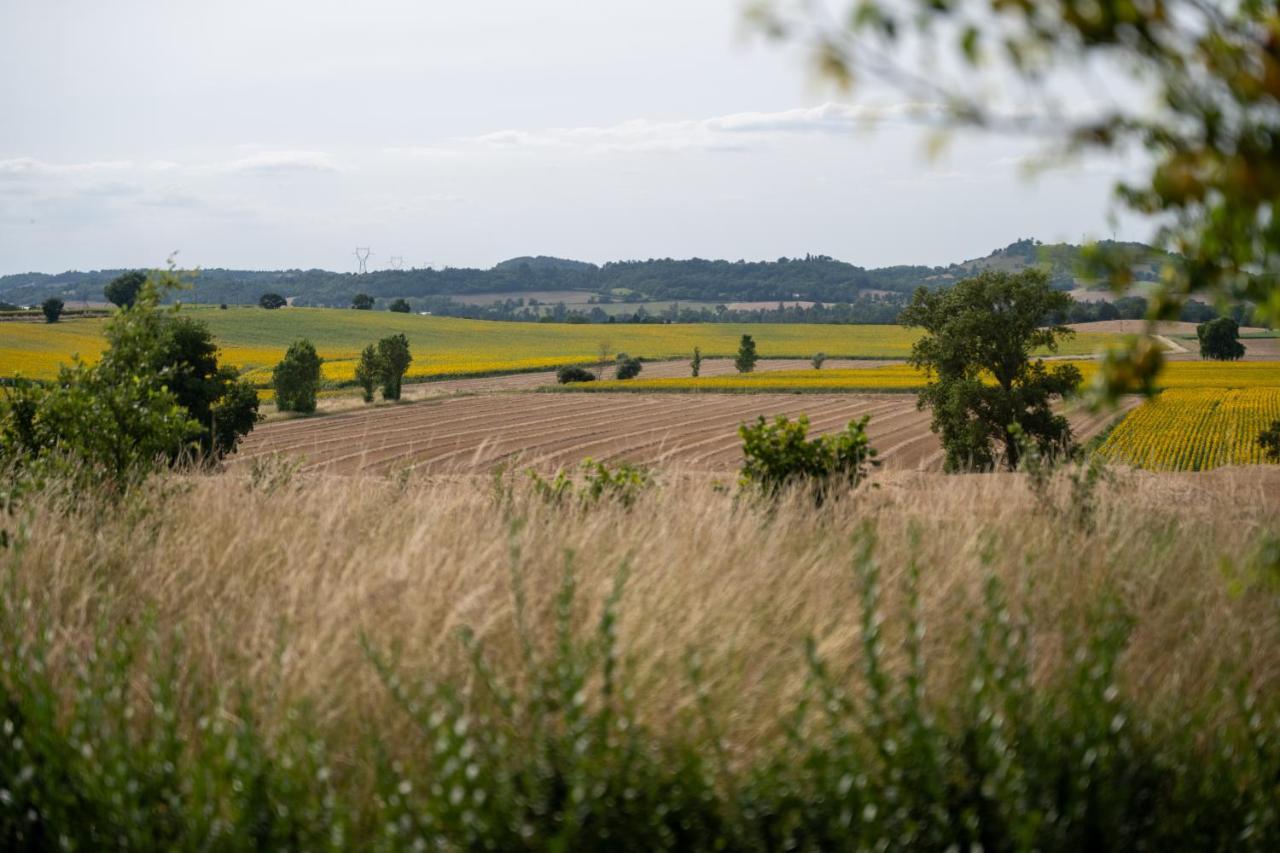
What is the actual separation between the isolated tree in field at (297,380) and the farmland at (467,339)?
874 centimetres

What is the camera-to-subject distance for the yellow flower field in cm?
5066

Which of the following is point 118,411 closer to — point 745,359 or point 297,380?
point 297,380

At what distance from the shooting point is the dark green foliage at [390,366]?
8594cm

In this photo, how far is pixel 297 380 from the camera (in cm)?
7712

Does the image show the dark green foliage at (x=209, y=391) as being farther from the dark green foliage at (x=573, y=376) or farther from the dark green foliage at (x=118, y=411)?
the dark green foliage at (x=573, y=376)

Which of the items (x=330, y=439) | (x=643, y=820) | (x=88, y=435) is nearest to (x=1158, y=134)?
(x=643, y=820)

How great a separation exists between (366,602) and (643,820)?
1.84m

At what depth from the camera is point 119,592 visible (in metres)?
6.29

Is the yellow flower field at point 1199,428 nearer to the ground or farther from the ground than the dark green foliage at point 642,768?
nearer to the ground

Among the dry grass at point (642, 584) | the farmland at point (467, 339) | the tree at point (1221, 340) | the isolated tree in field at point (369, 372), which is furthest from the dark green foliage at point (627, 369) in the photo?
the dry grass at point (642, 584)

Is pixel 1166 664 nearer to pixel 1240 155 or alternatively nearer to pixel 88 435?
pixel 1240 155

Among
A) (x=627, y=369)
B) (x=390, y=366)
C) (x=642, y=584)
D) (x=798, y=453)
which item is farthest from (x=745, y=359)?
(x=642, y=584)

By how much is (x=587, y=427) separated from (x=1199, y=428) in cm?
3062

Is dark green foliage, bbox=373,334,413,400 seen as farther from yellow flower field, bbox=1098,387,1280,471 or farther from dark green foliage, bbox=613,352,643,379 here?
yellow flower field, bbox=1098,387,1280,471
